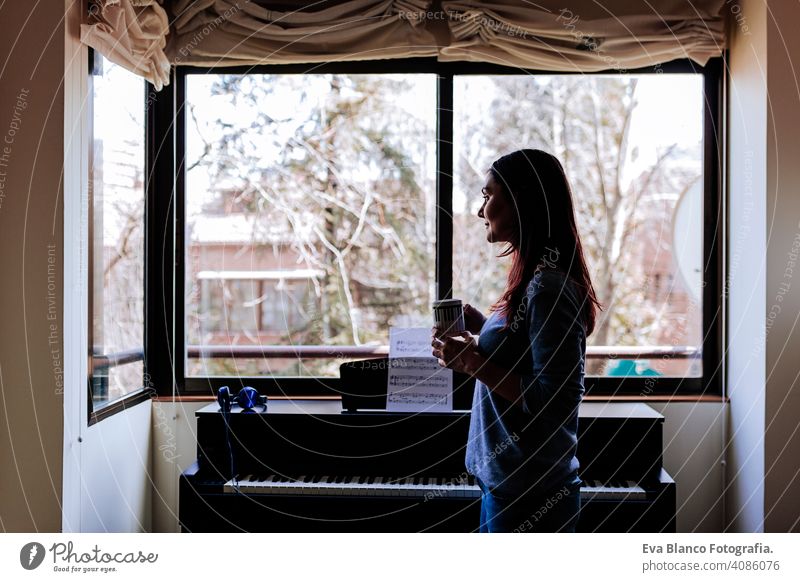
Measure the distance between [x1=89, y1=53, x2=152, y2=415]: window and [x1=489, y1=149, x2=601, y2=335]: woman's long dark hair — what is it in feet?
5.30

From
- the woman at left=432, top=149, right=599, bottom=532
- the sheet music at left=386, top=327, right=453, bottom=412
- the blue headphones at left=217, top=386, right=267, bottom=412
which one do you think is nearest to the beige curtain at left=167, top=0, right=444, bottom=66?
the sheet music at left=386, top=327, right=453, bottom=412

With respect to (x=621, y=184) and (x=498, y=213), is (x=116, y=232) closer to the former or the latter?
(x=498, y=213)

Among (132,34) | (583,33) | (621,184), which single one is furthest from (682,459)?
(132,34)

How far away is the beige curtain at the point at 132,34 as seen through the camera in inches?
94.4

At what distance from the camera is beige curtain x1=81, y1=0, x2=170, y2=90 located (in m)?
2.40

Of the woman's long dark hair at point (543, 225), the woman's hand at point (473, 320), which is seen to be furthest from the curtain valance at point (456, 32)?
the woman's long dark hair at point (543, 225)

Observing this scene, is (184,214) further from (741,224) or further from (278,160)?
(741,224)

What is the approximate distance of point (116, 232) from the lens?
9.43 ft

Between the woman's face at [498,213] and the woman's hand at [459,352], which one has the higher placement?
the woman's face at [498,213]

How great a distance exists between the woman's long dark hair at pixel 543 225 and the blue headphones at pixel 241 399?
1.33 m

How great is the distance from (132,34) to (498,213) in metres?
1.63

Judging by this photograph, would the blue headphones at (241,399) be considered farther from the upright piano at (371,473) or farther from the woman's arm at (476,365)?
the woman's arm at (476,365)
